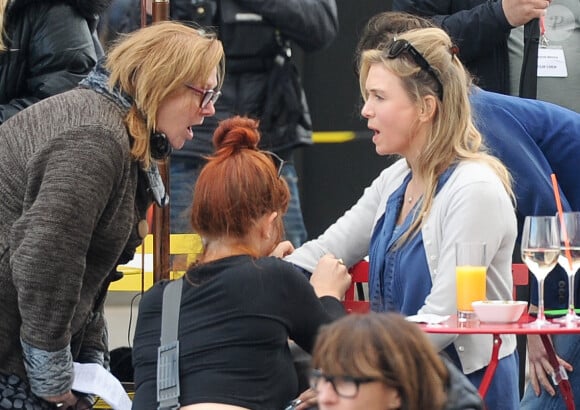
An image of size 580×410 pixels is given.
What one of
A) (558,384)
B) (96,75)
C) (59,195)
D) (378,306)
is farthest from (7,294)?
(558,384)

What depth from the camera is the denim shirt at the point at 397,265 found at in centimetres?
386

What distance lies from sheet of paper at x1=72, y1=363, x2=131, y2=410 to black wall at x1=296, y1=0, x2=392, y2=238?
2313 mm

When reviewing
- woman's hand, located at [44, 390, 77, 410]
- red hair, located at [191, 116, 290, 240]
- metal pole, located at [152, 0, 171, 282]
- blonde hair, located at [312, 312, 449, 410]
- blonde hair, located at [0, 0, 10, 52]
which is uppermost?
blonde hair, located at [0, 0, 10, 52]

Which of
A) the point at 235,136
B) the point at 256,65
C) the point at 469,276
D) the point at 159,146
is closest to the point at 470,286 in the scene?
the point at 469,276

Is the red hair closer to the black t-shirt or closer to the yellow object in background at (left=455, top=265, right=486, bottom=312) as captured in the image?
the black t-shirt

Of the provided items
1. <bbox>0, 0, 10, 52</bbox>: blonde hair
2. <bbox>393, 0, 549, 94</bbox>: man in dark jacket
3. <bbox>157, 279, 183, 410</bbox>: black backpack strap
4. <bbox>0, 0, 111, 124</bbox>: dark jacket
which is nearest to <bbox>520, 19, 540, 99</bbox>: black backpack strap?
<bbox>393, 0, 549, 94</bbox>: man in dark jacket

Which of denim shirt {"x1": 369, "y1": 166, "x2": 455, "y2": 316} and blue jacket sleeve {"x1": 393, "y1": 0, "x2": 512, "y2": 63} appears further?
blue jacket sleeve {"x1": 393, "y1": 0, "x2": 512, "y2": 63}

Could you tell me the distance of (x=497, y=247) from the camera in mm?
3779

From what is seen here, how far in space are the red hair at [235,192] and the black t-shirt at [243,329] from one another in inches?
4.1

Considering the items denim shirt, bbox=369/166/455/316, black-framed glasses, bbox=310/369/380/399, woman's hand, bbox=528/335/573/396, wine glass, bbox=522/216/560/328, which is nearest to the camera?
black-framed glasses, bbox=310/369/380/399

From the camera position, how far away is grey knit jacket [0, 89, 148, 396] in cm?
348

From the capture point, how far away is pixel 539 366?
4449mm

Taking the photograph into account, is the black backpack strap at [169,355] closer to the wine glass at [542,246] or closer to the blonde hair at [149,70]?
the blonde hair at [149,70]

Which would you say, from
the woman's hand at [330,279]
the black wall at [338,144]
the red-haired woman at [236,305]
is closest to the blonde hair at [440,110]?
the woman's hand at [330,279]
